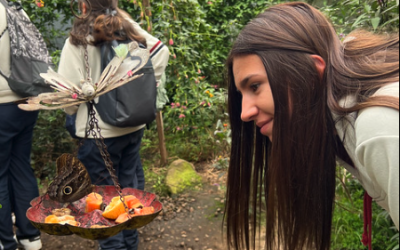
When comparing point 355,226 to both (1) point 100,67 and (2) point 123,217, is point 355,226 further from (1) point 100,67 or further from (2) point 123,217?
(1) point 100,67

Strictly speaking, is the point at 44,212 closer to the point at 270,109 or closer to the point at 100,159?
the point at 100,159

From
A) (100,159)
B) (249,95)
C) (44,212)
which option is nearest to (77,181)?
(44,212)

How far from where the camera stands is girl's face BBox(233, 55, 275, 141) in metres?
1.31

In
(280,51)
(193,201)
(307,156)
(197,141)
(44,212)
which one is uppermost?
(280,51)

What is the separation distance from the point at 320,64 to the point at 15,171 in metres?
2.53

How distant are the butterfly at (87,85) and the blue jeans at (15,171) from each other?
2.91 ft

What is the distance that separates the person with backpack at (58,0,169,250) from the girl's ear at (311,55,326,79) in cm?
156

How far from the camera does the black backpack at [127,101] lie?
2.63 m

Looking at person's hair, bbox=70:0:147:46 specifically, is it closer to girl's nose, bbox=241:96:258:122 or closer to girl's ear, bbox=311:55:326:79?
girl's nose, bbox=241:96:258:122

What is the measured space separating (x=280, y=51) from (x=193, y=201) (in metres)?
3.07

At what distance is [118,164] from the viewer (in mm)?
2934

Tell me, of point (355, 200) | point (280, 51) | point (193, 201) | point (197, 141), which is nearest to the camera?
point (280, 51)

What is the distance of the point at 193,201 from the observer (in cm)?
420

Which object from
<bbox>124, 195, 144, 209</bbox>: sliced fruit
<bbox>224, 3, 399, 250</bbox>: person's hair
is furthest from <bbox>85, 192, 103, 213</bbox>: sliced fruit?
<bbox>224, 3, 399, 250</bbox>: person's hair
